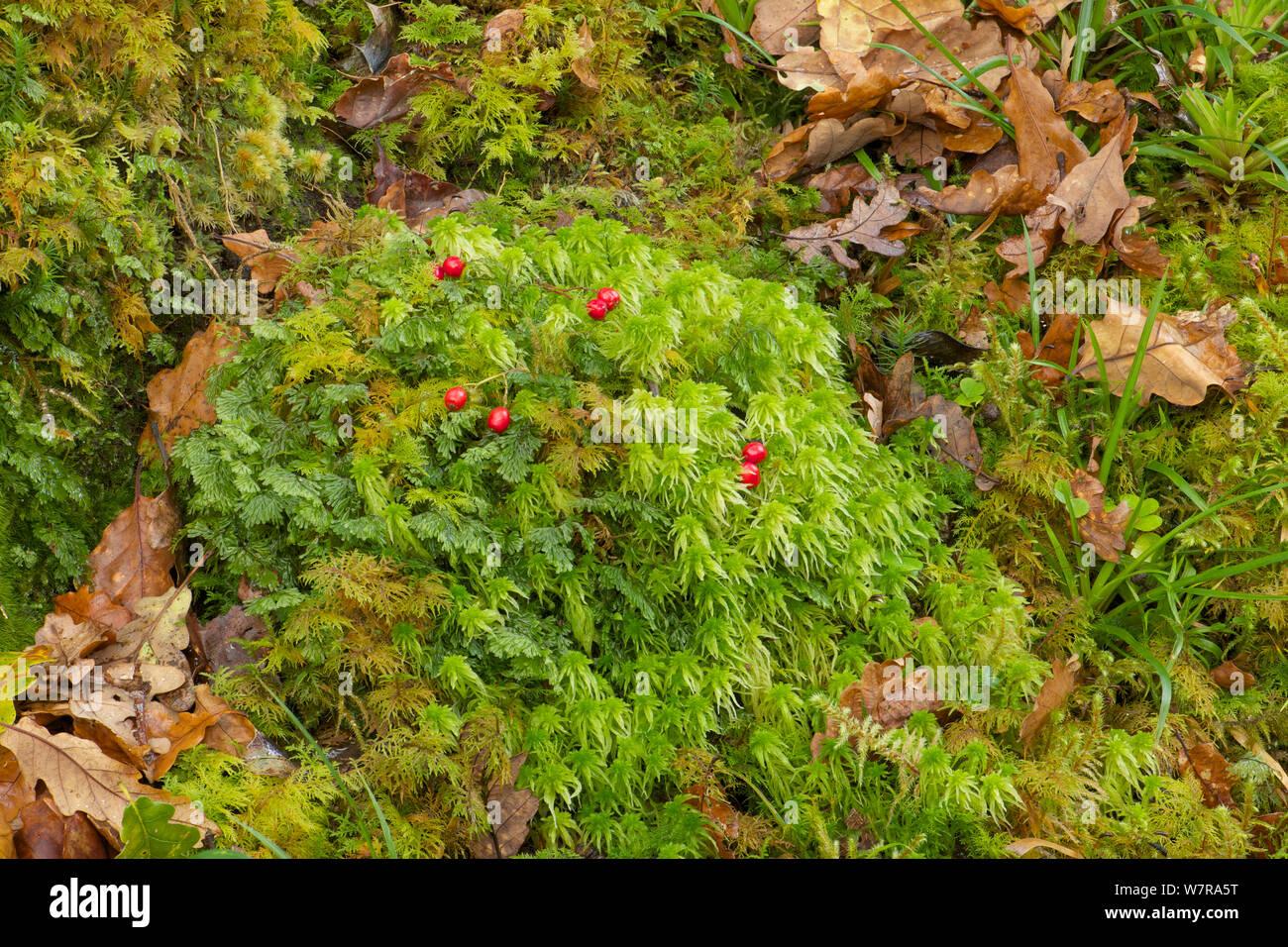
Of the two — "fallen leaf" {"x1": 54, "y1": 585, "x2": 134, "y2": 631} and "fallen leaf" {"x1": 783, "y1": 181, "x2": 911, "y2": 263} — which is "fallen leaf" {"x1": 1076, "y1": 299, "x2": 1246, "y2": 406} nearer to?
"fallen leaf" {"x1": 783, "y1": 181, "x2": 911, "y2": 263}

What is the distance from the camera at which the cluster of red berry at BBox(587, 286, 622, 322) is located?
10.4 feet

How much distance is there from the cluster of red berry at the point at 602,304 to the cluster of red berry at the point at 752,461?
608 mm

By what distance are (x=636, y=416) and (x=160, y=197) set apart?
1.81 meters

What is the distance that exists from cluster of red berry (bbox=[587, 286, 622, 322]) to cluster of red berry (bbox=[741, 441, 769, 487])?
23.9 inches

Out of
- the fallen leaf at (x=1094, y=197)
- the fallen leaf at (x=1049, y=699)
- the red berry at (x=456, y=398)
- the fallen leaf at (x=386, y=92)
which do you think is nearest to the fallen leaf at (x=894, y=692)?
the fallen leaf at (x=1049, y=699)

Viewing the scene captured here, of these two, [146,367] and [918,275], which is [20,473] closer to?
[146,367]

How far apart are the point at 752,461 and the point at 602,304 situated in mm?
672

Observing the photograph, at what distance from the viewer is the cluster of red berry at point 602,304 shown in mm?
3170

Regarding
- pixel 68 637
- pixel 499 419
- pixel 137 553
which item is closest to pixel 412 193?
pixel 499 419

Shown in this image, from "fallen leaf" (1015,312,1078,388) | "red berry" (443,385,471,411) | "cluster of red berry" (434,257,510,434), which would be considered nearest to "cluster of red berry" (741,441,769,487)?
"cluster of red berry" (434,257,510,434)

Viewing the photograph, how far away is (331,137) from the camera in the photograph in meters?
4.07

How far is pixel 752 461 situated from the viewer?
10.6 feet
